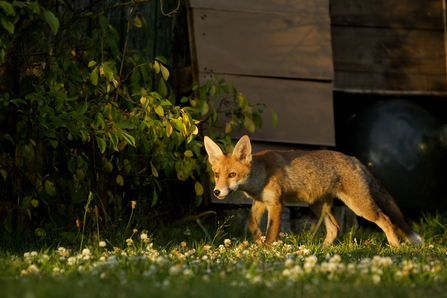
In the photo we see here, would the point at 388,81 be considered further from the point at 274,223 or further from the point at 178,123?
the point at 178,123

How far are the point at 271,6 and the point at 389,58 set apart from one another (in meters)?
2.41

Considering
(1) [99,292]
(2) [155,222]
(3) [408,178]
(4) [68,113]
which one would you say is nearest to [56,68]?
(4) [68,113]

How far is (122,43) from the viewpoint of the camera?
6359 mm

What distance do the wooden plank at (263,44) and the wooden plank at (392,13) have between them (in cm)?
111

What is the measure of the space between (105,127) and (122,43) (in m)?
2.71

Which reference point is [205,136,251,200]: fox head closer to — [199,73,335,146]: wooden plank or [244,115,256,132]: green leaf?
[244,115,256,132]: green leaf

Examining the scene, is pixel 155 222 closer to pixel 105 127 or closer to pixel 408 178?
pixel 105 127

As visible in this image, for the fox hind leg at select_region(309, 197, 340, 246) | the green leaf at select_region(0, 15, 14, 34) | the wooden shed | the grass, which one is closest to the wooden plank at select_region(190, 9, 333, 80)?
the wooden shed

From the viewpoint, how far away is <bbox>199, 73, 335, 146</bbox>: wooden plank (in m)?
6.19

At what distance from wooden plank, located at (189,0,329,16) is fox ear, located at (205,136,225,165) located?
2.10 metres

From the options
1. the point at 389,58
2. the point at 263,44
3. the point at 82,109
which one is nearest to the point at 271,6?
the point at 263,44

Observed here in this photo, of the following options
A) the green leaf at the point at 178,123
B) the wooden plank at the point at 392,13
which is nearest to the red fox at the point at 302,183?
the green leaf at the point at 178,123

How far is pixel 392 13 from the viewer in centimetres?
760

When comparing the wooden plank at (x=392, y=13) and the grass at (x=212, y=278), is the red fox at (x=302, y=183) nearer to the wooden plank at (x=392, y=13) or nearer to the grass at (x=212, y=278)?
the grass at (x=212, y=278)
